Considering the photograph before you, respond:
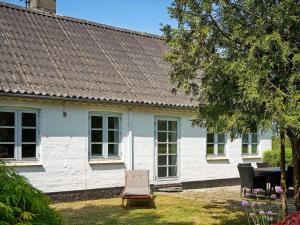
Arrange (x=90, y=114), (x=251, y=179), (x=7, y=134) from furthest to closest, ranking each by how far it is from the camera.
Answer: (x=90, y=114)
(x=251, y=179)
(x=7, y=134)

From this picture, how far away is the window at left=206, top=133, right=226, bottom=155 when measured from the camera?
18703 mm

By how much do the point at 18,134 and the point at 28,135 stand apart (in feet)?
1.21

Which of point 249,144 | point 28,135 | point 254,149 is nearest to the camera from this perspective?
point 28,135

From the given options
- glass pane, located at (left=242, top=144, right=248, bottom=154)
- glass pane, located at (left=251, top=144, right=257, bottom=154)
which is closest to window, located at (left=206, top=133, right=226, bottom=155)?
glass pane, located at (left=242, top=144, right=248, bottom=154)

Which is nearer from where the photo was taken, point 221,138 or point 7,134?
point 7,134

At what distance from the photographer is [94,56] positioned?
1714 centimetres

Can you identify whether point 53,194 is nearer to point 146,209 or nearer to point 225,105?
point 146,209

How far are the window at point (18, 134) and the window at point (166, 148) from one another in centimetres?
491

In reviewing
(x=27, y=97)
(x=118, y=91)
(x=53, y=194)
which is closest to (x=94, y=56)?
(x=118, y=91)

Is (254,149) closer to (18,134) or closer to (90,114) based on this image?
(90,114)

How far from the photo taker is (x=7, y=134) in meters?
13.2

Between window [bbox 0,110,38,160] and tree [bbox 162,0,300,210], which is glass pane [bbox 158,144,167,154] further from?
tree [bbox 162,0,300,210]

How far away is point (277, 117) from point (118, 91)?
8627 millimetres

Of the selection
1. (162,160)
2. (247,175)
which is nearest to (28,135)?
(162,160)
